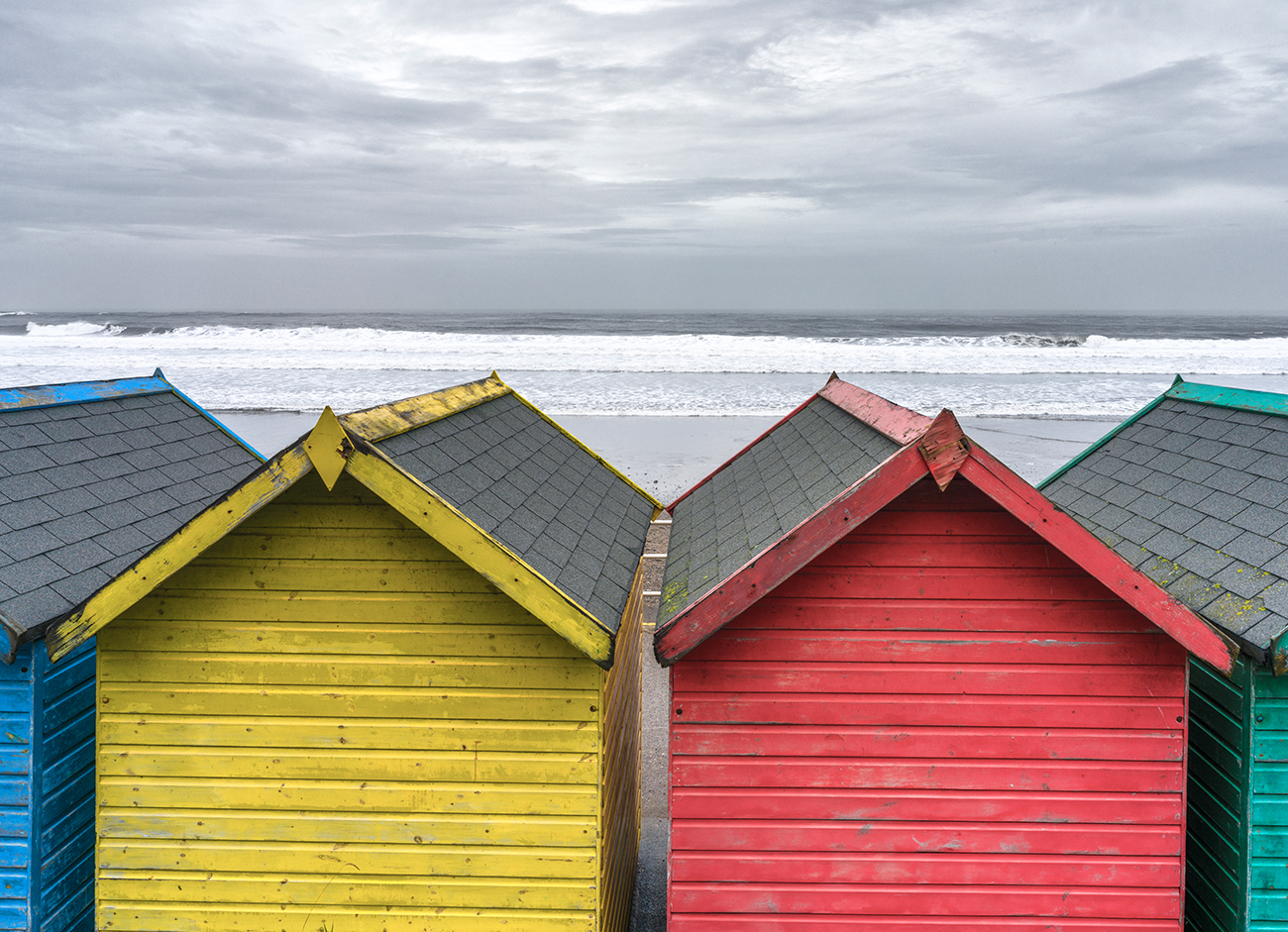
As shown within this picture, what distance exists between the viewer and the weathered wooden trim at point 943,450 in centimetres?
417

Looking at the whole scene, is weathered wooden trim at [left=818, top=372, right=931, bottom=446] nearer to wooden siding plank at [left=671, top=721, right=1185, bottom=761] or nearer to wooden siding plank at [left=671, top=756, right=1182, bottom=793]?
wooden siding plank at [left=671, top=721, right=1185, bottom=761]

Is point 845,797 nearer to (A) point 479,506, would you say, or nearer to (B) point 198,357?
(A) point 479,506

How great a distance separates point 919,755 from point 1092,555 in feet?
4.48

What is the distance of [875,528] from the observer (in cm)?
460

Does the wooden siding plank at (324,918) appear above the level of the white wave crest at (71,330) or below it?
below

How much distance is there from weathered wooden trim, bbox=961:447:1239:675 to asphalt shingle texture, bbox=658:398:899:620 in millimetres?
528

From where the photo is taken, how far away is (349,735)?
446 cm

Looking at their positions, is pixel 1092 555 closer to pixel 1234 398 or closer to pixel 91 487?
pixel 1234 398

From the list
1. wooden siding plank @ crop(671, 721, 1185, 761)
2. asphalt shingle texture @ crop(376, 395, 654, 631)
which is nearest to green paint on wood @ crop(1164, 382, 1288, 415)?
wooden siding plank @ crop(671, 721, 1185, 761)

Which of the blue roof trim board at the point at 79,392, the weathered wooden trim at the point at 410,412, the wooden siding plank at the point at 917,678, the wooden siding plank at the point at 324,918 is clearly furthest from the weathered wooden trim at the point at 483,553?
the blue roof trim board at the point at 79,392

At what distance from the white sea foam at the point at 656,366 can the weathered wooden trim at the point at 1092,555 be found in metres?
25.5

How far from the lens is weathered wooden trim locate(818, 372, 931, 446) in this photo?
4597 mm

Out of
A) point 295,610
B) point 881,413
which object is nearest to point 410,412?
point 295,610

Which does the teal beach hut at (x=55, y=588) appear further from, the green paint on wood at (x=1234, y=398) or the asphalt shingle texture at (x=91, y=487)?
the green paint on wood at (x=1234, y=398)
